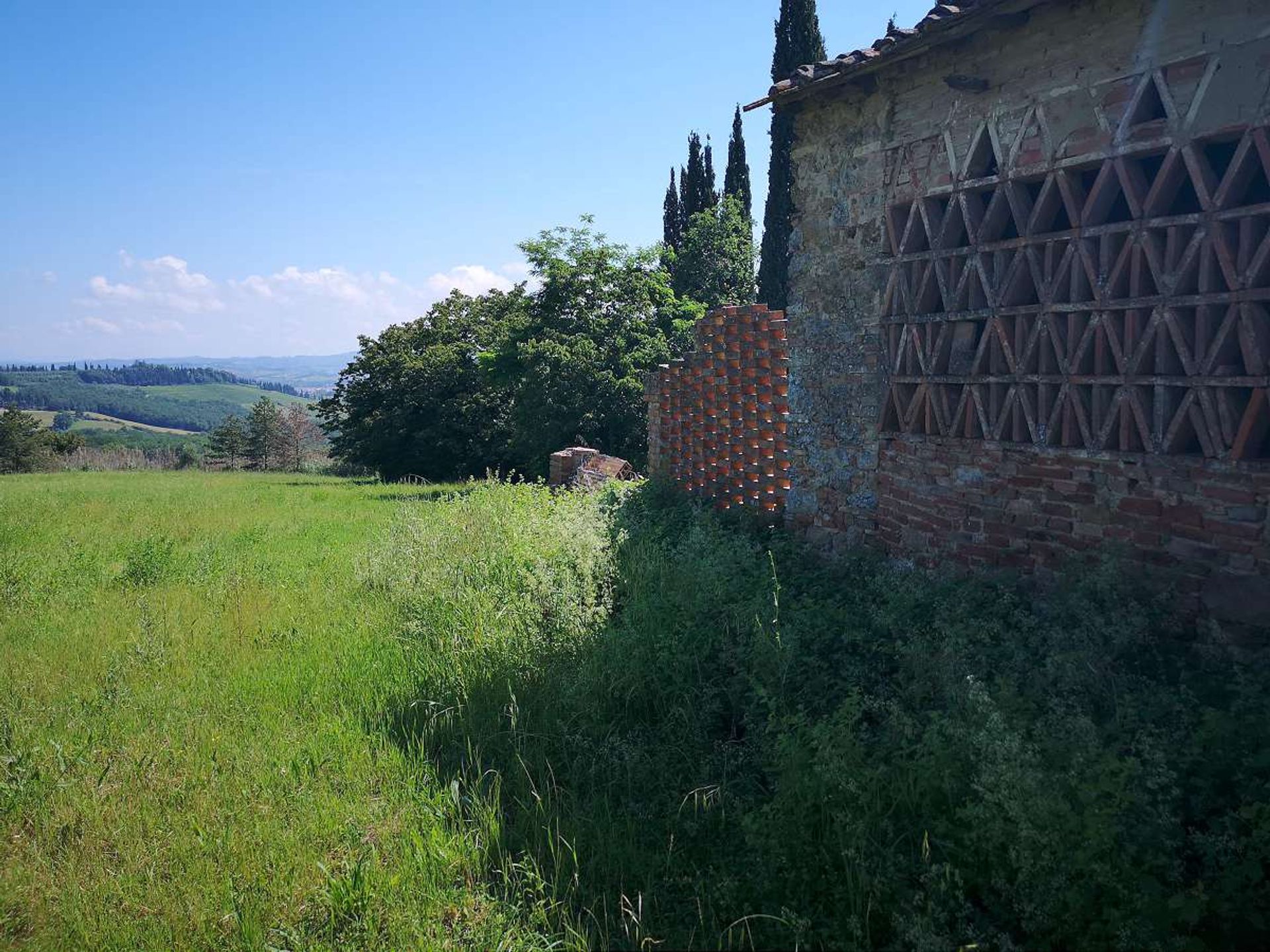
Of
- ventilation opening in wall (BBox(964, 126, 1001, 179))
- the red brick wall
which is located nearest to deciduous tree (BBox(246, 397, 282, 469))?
the red brick wall

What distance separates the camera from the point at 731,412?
8867mm

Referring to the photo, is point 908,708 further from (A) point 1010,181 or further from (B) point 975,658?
(A) point 1010,181

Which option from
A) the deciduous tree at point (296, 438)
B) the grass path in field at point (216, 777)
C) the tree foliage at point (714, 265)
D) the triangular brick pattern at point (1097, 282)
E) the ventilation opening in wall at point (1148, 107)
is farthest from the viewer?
the deciduous tree at point (296, 438)

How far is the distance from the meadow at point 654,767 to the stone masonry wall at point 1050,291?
1.89ft

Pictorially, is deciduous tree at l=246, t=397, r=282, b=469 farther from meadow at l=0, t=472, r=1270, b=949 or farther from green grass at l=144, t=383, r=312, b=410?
green grass at l=144, t=383, r=312, b=410

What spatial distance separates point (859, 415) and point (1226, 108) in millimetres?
3195

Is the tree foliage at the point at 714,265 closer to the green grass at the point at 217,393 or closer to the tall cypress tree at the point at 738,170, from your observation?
the tall cypress tree at the point at 738,170

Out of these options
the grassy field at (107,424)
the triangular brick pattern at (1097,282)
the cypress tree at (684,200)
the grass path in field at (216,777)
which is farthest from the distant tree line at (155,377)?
the triangular brick pattern at (1097,282)

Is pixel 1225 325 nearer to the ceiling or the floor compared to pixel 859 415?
nearer to the ceiling

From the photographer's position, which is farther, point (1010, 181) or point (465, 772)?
point (1010, 181)

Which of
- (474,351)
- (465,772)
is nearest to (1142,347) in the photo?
(465,772)

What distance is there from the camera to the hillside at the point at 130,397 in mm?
120125

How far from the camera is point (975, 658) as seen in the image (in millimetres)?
4543

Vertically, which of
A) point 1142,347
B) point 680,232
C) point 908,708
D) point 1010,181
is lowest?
point 908,708
